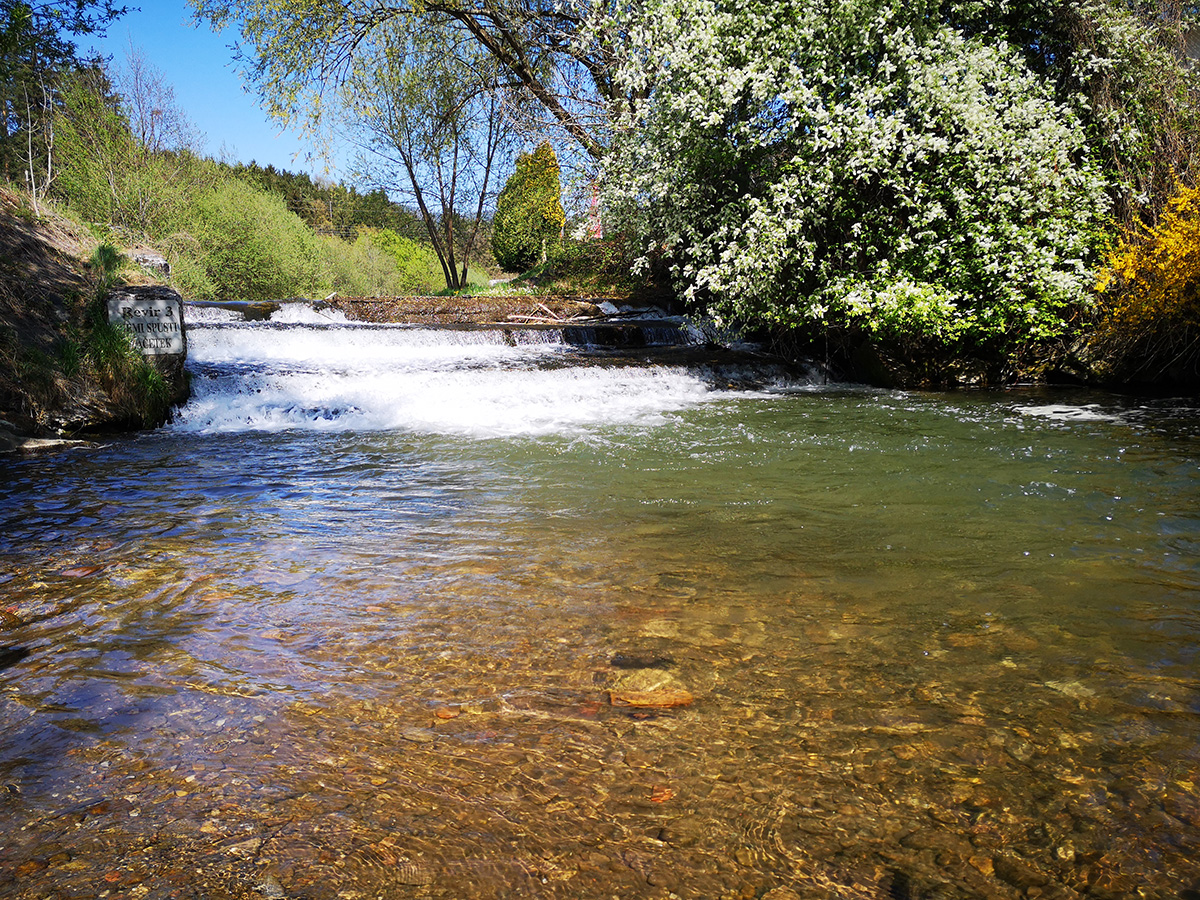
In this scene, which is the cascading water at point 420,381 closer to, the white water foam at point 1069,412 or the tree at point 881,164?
the tree at point 881,164

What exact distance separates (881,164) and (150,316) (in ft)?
31.4

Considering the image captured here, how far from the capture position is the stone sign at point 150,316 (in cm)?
796

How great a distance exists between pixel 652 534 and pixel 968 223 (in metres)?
8.31

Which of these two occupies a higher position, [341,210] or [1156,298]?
[341,210]

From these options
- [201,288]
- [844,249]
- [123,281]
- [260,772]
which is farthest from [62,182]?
[260,772]

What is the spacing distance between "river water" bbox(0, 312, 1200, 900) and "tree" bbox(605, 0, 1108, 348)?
5.04 m

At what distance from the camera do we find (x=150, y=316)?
810 cm

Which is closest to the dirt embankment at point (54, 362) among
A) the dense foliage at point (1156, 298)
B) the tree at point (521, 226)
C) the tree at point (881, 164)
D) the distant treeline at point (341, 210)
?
the tree at point (881, 164)

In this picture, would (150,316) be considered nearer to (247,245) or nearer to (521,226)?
(247,245)

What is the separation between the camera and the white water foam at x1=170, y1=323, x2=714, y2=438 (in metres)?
8.20

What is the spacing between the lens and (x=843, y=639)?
261 centimetres

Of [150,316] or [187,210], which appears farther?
[187,210]

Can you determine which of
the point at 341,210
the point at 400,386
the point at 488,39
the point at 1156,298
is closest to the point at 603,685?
the point at 400,386

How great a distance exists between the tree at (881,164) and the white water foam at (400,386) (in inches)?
88.2
